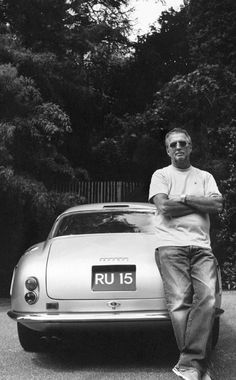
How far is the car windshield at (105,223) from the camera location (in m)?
5.24

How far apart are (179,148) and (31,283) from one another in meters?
1.64

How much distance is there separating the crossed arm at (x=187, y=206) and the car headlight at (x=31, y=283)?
3.82ft

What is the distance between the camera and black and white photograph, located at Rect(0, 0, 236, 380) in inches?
167

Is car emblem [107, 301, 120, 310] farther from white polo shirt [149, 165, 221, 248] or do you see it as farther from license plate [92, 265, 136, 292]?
white polo shirt [149, 165, 221, 248]

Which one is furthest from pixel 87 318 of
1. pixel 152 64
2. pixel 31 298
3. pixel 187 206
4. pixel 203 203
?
pixel 152 64

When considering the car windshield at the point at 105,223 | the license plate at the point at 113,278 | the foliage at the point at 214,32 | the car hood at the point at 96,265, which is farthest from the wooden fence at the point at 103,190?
the license plate at the point at 113,278

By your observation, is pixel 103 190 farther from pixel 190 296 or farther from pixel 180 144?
pixel 190 296

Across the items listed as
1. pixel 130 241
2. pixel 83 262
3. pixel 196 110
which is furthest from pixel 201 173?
pixel 196 110

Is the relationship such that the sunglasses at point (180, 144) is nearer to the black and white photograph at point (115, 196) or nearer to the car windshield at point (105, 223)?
the black and white photograph at point (115, 196)

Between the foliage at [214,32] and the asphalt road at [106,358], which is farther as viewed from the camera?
the foliage at [214,32]

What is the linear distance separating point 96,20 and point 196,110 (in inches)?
179

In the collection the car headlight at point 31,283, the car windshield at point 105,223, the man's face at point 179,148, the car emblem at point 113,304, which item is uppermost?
the man's face at point 179,148

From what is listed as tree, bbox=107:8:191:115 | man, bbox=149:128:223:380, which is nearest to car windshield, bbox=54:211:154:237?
man, bbox=149:128:223:380

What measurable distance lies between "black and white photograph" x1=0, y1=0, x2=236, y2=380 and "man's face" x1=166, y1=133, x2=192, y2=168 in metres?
0.01
